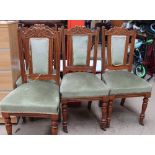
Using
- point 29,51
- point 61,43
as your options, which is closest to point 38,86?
point 29,51

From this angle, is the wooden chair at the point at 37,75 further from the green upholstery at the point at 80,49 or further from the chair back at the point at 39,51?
the green upholstery at the point at 80,49

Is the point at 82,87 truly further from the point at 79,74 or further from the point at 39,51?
the point at 39,51

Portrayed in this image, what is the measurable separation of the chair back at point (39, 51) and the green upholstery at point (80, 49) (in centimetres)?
26

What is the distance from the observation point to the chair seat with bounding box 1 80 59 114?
72.2 inches

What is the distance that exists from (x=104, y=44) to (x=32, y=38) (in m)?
0.86

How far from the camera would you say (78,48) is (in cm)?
247

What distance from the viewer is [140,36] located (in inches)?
190

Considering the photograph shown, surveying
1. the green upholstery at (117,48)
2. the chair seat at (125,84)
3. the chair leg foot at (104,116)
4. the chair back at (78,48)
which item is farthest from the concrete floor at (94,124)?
the green upholstery at (117,48)

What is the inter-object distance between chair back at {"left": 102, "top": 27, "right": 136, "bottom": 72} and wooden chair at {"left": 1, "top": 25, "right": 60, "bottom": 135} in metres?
0.65

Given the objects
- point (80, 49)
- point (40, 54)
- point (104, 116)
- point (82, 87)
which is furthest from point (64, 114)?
point (80, 49)

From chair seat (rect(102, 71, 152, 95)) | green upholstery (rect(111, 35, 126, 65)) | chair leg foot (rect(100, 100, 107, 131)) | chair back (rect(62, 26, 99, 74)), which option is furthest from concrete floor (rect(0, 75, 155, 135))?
green upholstery (rect(111, 35, 126, 65))

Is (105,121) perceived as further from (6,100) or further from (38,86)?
(6,100)
